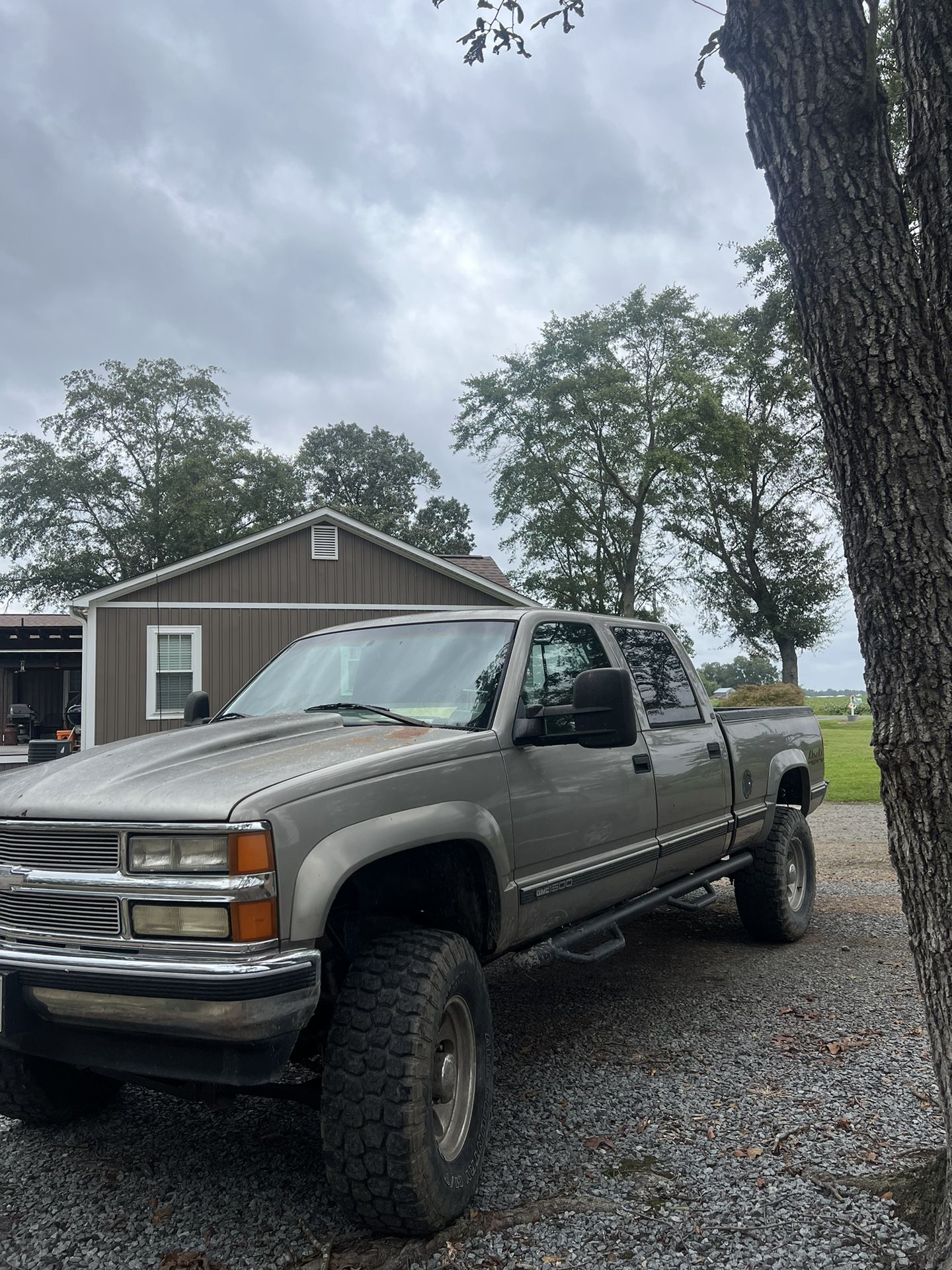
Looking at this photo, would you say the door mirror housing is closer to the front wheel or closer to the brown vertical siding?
the front wheel

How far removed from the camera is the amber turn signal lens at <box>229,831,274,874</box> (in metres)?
2.54

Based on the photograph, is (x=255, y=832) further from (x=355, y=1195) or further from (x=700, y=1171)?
(x=700, y=1171)

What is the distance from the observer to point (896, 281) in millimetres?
2695

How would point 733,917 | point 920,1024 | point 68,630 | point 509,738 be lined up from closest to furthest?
1. point 509,738
2. point 920,1024
3. point 733,917
4. point 68,630

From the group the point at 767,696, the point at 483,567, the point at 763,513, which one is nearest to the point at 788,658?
the point at 763,513

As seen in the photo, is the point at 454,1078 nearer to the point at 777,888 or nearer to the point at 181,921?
the point at 181,921

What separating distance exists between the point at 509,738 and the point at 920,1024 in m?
2.59

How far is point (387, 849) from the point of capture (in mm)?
2873

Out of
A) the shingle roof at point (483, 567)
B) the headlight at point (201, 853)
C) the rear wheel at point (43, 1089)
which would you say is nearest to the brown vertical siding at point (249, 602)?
the shingle roof at point (483, 567)

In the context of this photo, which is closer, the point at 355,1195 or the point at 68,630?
the point at 355,1195

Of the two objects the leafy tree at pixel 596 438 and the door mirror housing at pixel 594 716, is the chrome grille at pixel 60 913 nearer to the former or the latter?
the door mirror housing at pixel 594 716

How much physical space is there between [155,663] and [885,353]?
17358 mm

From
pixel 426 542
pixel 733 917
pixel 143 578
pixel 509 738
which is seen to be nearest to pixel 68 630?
pixel 143 578

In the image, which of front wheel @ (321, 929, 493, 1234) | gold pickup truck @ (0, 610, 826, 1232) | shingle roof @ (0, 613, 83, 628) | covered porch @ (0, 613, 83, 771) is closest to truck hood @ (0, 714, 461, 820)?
gold pickup truck @ (0, 610, 826, 1232)
